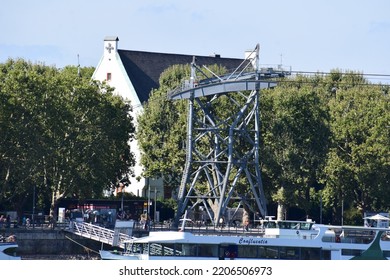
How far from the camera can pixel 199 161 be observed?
356 feet

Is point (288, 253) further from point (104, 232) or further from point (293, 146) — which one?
point (293, 146)

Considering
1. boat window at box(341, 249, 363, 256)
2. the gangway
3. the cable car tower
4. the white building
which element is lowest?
boat window at box(341, 249, 363, 256)

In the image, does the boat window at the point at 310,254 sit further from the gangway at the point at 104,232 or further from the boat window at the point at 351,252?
the gangway at the point at 104,232

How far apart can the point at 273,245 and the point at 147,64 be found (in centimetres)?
6547

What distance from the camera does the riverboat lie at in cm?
8338

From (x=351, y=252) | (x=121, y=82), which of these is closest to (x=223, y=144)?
(x=121, y=82)

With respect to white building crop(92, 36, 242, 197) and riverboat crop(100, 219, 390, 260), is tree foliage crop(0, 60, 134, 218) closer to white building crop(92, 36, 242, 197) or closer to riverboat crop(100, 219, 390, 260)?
white building crop(92, 36, 242, 197)

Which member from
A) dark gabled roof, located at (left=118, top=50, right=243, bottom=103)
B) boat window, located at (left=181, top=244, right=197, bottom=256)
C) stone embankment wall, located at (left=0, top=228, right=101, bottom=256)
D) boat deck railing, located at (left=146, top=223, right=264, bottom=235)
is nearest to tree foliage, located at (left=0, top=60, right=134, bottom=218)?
stone embankment wall, located at (left=0, top=228, right=101, bottom=256)

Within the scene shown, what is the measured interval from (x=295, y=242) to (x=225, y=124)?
98.7 feet

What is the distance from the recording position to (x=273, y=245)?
85.3 metres

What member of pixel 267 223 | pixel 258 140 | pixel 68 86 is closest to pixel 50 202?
pixel 68 86

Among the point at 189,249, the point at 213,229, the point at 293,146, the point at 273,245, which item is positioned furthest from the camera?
the point at 293,146

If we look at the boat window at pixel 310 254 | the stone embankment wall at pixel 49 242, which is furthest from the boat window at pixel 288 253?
the stone embankment wall at pixel 49 242

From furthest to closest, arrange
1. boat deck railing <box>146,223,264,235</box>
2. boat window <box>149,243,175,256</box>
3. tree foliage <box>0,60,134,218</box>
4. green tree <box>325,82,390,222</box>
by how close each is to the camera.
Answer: green tree <box>325,82,390,222</box> < tree foliage <box>0,60,134,218</box> < boat deck railing <box>146,223,264,235</box> < boat window <box>149,243,175,256</box>
